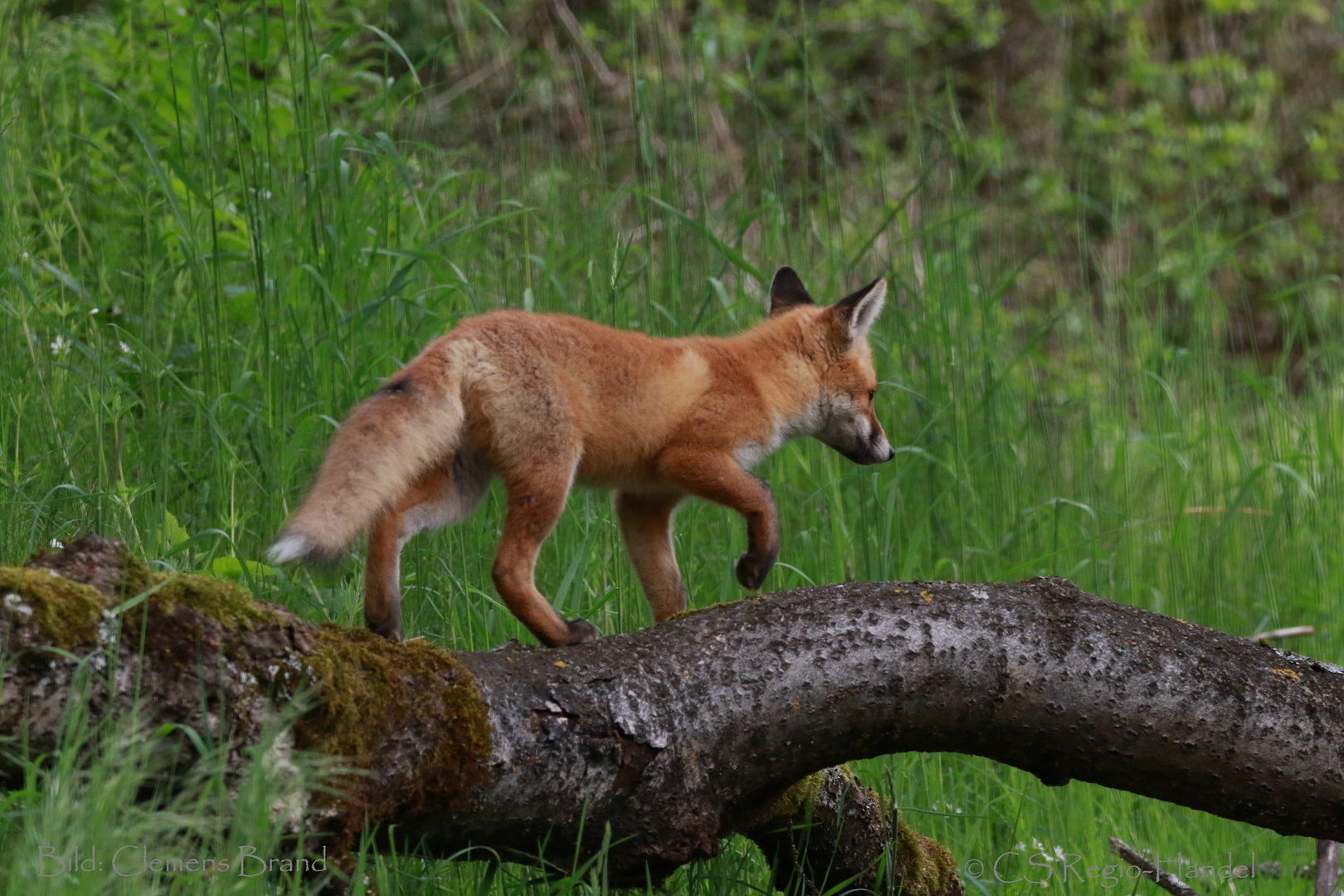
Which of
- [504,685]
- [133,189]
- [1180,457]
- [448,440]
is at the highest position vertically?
[133,189]

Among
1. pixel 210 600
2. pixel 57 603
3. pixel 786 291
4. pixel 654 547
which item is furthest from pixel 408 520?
pixel 786 291

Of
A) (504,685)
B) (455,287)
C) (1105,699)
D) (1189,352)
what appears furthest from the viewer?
(1189,352)

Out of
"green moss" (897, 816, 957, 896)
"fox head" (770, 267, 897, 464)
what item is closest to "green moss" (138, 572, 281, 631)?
"green moss" (897, 816, 957, 896)

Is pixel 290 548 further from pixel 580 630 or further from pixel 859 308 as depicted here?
pixel 859 308

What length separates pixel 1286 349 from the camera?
20.6ft

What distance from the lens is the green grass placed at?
4230mm

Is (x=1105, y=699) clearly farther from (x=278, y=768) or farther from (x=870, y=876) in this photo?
(x=278, y=768)

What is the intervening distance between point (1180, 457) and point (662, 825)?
4875 millimetres

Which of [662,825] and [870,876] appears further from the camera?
[870,876]

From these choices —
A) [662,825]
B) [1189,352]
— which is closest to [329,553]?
[662,825]

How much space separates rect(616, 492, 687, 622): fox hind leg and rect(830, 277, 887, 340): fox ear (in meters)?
0.91

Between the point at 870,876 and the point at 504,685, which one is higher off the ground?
the point at 504,685

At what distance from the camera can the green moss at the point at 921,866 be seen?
11.3 ft

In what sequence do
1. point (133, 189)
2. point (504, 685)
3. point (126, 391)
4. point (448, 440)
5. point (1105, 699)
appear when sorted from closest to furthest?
point (504, 685), point (1105, 699), point (448, 440), point (126, 391), point (133, 189)
